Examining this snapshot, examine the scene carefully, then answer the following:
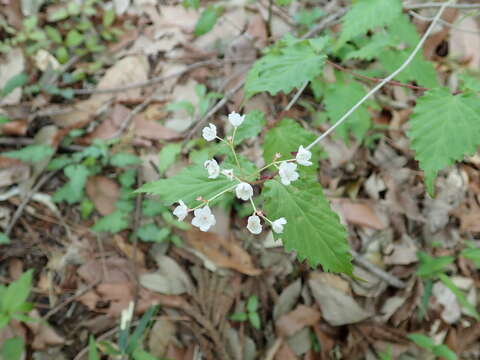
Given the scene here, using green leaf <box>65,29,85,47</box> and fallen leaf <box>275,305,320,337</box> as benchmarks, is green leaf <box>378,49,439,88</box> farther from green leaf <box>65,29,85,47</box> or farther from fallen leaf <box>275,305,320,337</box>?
green leaf <box>65,29,85,47</box>

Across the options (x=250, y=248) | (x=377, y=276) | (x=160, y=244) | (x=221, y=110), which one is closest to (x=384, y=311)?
(x=377, y=276)

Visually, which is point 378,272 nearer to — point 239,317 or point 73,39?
point 239,317

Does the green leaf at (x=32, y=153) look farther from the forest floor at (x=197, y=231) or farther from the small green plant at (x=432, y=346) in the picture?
the small green plant at (x=432, y=346)

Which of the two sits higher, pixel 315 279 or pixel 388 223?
pixel 388 223

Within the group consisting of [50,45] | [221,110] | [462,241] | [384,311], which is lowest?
[384,311]

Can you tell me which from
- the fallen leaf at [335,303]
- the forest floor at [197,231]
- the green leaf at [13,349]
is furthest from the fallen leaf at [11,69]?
the fallen leaf at [335,303]

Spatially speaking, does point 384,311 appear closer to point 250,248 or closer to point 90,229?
point 250,248

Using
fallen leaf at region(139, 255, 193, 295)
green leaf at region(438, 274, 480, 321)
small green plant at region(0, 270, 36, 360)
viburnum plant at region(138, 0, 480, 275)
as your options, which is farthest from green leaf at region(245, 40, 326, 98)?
small green plant at region(0, 270, 36, 360)
